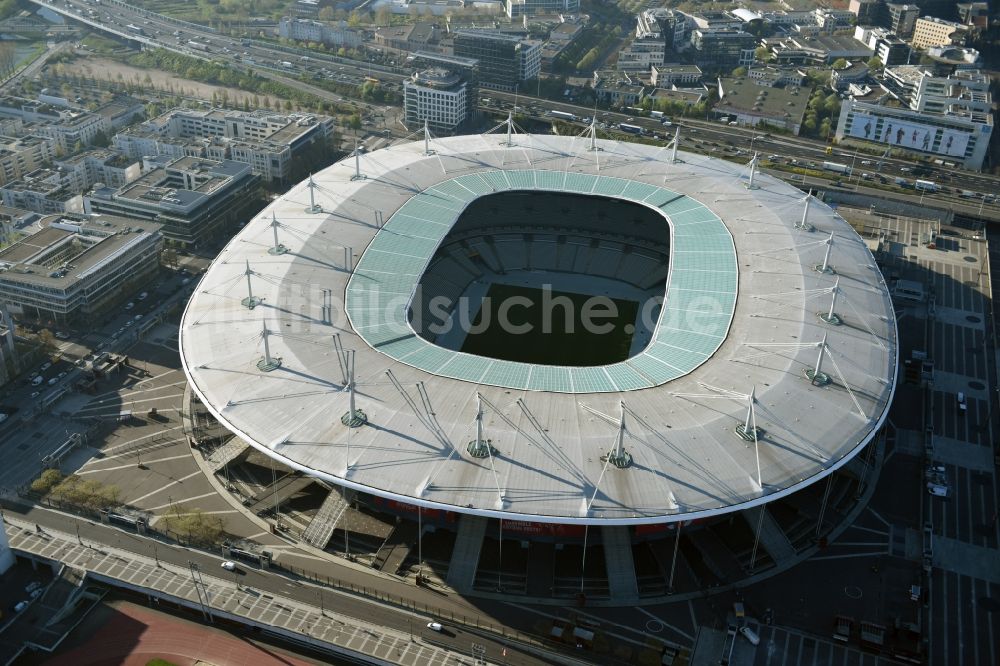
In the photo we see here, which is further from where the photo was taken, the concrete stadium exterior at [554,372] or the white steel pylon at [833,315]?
the white steel pylon at [833,315]

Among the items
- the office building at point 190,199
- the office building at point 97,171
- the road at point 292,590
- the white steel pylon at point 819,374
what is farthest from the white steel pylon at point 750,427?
the office building at point 97,171

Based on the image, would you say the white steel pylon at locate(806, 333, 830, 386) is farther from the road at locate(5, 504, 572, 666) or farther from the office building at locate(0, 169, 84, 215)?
the office building at locate(0, 169, 84, 215)

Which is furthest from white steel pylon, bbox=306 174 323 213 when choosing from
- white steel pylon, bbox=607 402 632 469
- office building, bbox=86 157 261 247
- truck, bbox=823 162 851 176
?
truck, bbox=823 162 851 176

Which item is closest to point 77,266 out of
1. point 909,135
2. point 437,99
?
point 437,99

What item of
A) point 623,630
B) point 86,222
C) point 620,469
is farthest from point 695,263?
point 86,222

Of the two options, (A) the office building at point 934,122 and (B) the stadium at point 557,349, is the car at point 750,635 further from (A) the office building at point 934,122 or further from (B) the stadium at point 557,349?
(A) the office building at point 934,122

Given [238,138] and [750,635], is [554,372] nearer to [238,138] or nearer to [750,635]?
[750,635]
